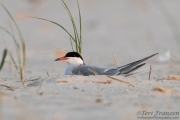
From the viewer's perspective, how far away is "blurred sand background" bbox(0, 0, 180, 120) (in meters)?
3.29

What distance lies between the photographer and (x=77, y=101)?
137 inches

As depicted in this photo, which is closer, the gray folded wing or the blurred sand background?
the blurred sand background

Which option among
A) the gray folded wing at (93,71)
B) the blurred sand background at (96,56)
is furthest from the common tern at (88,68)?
the blurred sand background at (96,56)

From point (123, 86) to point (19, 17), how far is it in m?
7.13

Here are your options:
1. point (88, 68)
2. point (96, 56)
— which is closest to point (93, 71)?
point (88, 68)

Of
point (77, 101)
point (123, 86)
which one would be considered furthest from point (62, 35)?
point (77, 101)

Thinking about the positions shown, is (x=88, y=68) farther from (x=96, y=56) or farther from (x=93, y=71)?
(x=96, y=56)

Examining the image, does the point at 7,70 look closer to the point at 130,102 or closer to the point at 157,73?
the point at 157,73

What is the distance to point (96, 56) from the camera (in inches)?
320

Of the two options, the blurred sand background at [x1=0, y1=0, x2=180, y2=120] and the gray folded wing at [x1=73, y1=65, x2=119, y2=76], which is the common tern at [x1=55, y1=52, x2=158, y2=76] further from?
the blurred sand background at [x1=0, y1=0, x2=180, y2=120]

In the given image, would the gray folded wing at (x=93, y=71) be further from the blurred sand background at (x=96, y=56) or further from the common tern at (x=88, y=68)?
the blurred sand background at (x=96, y=56)

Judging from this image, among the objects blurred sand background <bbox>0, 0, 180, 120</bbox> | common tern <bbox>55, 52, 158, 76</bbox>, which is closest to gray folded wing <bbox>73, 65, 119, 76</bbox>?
common tern <bbox>55, 52, 158, 76</bbox>

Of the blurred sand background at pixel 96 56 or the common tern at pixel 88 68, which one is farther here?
the common tern at pixel 88 68

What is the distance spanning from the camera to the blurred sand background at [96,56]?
3.29 metres
